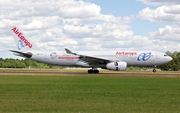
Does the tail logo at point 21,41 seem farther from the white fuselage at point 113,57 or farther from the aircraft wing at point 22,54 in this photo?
the white fuselage at point 113,57

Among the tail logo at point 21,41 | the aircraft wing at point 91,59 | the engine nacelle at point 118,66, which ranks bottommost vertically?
the engine nacelle at point 118,66

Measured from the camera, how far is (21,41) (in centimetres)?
6041

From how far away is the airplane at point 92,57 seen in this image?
5359 centimetres

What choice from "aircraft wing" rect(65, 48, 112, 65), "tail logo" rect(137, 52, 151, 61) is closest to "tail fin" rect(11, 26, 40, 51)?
"aircraft wing" rect(65, 48, 112, 65)

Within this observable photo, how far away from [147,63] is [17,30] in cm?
2082

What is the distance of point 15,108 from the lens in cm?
1591

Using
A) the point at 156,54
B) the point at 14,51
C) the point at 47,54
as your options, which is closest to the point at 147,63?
the point at 156,54

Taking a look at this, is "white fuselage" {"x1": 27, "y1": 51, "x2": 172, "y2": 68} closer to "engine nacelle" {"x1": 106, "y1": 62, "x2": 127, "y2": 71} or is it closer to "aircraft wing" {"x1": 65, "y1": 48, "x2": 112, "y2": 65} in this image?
"aircraft wing" {"x1": 65, "y1": 48, "x2": 112, "y2": 65}

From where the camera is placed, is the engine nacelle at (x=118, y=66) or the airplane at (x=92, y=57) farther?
the airplane at (x=92, y=57)

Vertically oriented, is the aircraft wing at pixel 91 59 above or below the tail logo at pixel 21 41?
below

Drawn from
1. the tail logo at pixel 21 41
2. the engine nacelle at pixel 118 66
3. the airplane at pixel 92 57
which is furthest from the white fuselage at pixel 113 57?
the engine nacelle at pixel 118 66

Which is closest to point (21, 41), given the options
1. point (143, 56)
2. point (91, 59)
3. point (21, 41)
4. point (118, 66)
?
point (21, 41)

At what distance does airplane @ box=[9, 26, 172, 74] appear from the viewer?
176 feet

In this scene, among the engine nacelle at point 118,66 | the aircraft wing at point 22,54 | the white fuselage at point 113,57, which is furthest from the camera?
the aircraft wing at point 22,54
